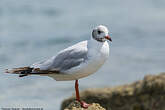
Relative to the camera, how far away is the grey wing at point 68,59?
33.6 feet

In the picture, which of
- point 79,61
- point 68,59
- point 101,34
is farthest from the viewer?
point 68,59

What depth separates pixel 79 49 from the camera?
1027 centimetres

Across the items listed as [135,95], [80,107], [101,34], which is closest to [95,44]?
[101,34]

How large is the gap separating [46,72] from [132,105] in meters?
5.29

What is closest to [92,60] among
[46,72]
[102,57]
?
[102,57]

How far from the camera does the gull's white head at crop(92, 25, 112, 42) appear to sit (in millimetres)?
9969

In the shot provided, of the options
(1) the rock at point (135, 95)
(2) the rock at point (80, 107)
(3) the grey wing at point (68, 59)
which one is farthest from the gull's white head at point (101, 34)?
(1) the rock at point (135, 95)

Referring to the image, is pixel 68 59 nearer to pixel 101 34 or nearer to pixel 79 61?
pixel 79 61

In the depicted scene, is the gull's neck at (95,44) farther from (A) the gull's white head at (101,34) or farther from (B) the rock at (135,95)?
(B) the rock at (135,95)

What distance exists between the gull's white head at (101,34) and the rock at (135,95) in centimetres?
498

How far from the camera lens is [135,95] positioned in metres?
15.2

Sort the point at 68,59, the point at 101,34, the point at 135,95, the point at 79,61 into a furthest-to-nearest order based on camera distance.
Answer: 1. the point at 135,95
2. the point at 68,59
3. the point at 79,61
4. the point at 101,34

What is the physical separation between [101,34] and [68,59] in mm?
738

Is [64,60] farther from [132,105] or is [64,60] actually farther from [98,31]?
[132,105]
